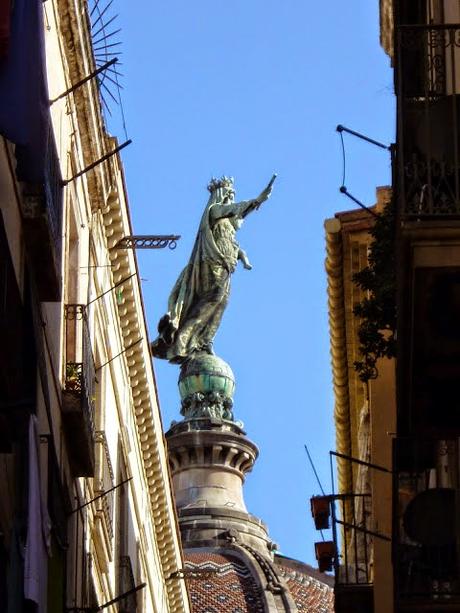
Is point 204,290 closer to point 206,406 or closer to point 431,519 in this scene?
point 206,406

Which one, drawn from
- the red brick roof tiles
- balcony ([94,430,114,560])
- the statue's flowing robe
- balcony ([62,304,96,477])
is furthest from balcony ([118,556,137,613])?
the red brick roof tiles

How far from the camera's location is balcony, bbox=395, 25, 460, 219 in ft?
56.8

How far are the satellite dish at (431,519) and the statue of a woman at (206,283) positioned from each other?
42.0 metres

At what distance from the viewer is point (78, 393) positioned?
24484 millimetres

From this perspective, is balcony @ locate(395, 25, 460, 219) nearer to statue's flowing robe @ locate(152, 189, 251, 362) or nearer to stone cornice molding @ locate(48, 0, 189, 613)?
stone cornice molding @ locate(48, 0, 189, 613)

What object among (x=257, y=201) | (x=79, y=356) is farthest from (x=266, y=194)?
(x=79, y=356)

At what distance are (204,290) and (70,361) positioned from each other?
40.5 metres

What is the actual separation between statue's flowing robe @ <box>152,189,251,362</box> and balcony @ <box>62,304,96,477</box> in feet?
124

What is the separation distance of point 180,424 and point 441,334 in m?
47.6

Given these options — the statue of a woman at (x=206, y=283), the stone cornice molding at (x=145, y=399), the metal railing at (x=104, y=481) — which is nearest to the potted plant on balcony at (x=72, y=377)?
the metal railing at (x=104, y=481)

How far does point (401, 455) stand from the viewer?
22.5 meters

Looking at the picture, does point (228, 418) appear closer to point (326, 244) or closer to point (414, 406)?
point (326, 244)

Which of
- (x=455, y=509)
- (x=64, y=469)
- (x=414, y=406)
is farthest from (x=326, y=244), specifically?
(x=414, y=406)

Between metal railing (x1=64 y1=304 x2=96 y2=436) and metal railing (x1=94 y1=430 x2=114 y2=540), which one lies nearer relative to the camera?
metal railing (x1=64 y1=304 x2=96 y2=436)
